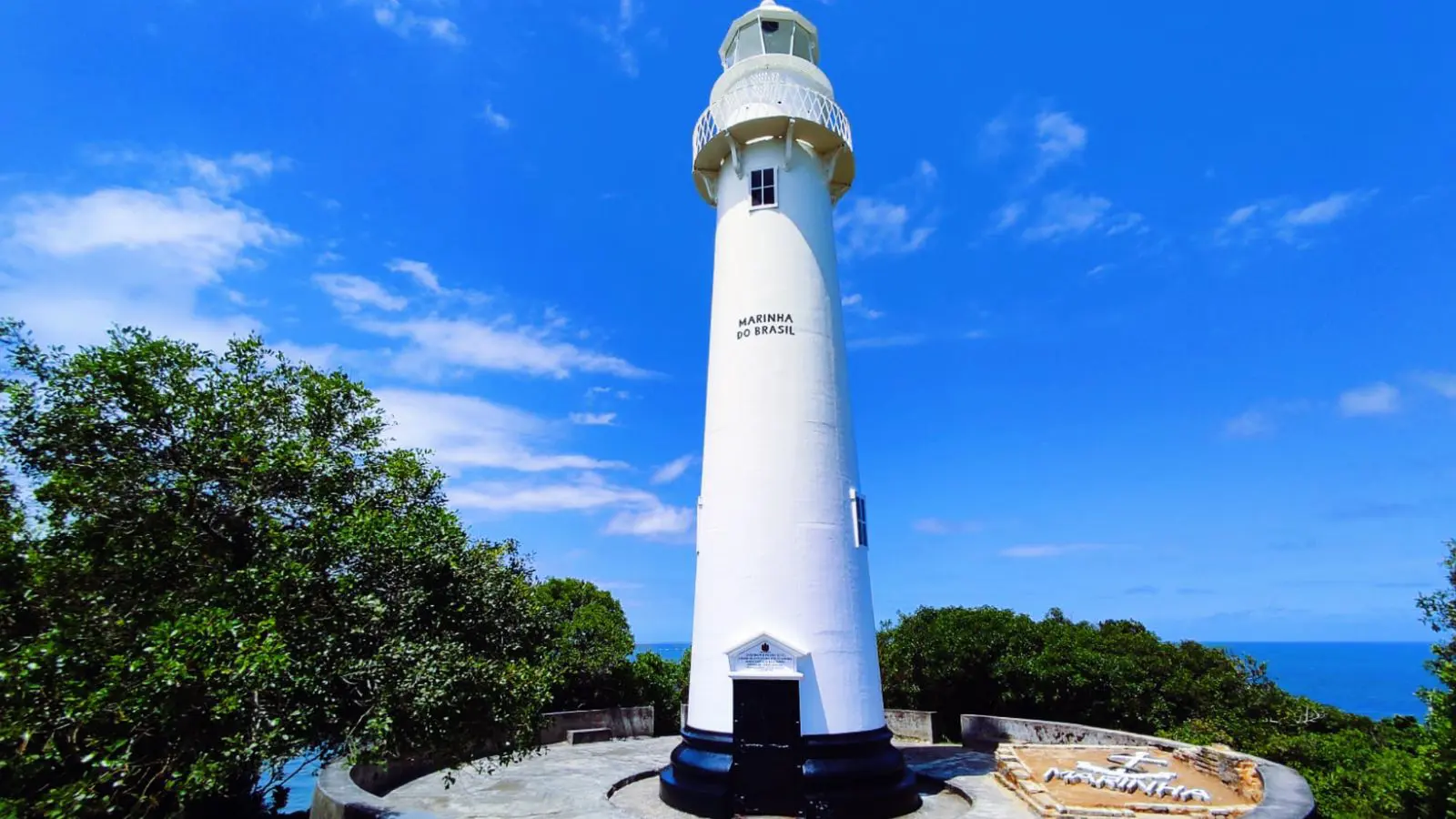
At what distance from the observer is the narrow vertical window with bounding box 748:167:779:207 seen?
49.4 ft

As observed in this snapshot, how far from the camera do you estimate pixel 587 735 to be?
20.4m

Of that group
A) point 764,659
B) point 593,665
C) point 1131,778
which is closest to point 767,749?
point 764,659

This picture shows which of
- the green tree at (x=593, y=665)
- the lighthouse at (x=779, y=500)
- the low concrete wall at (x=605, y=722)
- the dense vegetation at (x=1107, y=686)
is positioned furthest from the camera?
the green tree at (x=593, y=665)

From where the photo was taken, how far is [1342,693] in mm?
139625

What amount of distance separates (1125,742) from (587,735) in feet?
44.2

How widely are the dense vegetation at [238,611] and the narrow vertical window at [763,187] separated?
8.19m

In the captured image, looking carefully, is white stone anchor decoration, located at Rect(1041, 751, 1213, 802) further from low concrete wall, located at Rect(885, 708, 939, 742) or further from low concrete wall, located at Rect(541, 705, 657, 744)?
low concrete wall, located at Rect(541, 705, 657, 744)

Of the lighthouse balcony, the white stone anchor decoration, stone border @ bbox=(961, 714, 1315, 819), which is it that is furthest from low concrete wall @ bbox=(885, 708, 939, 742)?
the lighthouse balcony

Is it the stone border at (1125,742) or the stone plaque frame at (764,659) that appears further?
the stone plaque frame at (764,659)

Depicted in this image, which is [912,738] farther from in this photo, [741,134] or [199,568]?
[199,568]

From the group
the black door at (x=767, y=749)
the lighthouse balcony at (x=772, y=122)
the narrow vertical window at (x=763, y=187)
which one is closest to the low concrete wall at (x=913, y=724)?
the black door at (x=767, y=749)

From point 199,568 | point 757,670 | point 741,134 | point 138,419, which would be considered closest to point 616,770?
point 757,670

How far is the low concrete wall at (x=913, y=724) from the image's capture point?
2030 cm

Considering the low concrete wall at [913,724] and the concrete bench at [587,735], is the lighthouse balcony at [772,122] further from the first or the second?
the concrete bench at [587,735]
